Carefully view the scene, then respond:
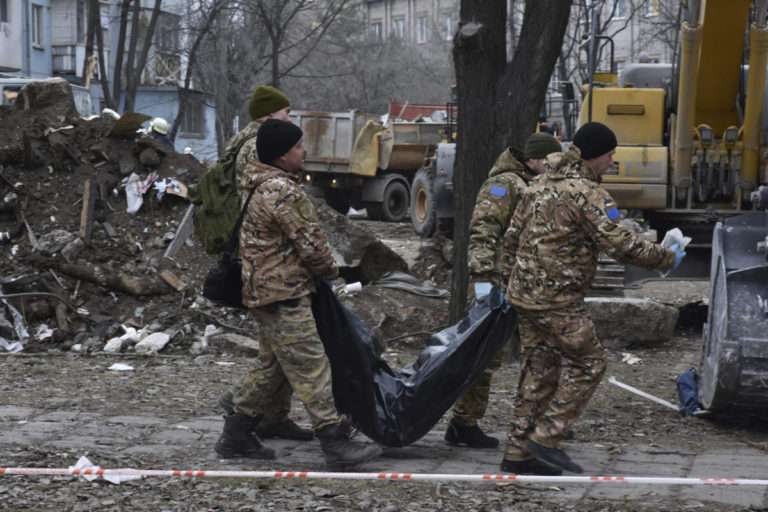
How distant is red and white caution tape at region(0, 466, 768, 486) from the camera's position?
5.89m

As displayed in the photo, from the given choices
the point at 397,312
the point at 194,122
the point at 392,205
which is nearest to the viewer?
the point at 397,312

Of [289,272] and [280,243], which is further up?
[280,243]

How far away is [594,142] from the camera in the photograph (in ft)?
20.8

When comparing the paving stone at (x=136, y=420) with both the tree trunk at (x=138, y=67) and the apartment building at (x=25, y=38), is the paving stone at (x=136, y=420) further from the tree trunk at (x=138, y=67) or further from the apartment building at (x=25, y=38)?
the apartment building at (x=25, y=38)

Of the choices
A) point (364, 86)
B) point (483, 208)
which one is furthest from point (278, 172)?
point (364, 86)

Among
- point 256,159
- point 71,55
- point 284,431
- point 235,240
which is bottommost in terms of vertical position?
point 284,431

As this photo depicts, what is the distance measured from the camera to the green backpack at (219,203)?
295 inches

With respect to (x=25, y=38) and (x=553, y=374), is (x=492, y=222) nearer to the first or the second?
(x=553, y=374)

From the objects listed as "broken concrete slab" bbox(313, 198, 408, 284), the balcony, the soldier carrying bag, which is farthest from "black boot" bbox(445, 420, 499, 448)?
the balcony

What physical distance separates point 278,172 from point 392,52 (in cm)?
4496

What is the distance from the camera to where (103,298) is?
1230cm

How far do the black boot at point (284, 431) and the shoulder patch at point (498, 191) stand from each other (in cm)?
163

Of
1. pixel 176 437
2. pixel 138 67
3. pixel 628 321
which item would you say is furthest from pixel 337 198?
pixel 176 437

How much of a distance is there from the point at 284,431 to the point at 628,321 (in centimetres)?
506
